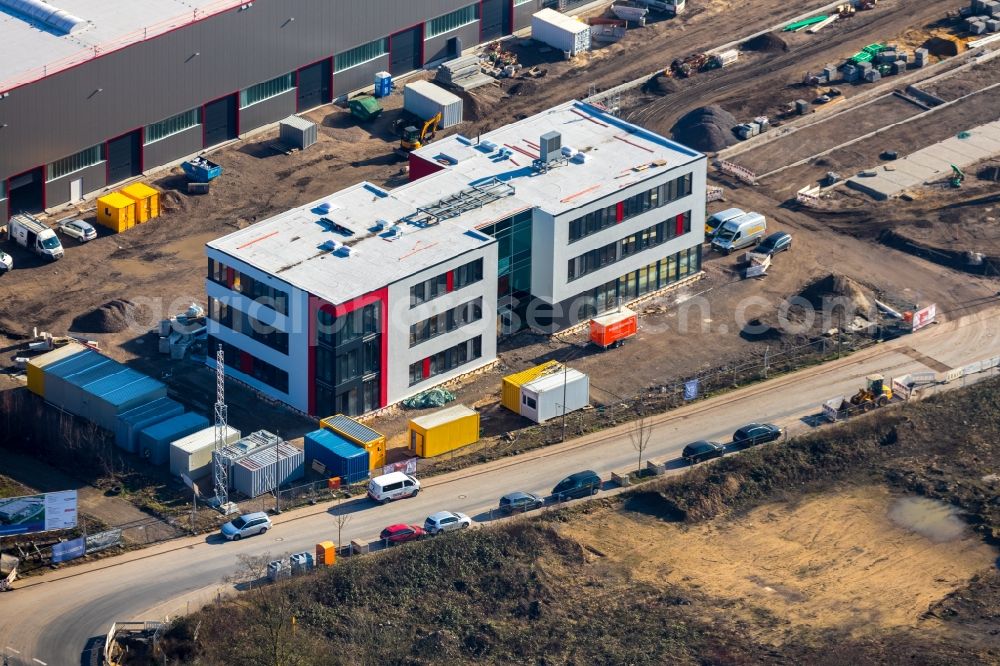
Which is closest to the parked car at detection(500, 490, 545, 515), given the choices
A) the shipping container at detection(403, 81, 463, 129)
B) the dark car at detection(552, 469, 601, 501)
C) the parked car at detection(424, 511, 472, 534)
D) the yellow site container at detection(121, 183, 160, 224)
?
the dark car at detection(552, 469, 601, 501)

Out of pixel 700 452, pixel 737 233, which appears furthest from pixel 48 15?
pixel 700 452

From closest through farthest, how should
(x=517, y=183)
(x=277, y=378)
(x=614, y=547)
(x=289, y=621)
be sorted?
(x=289, y=621), (x=614, y=547), (x=277, y=378), (x=517, y=183)

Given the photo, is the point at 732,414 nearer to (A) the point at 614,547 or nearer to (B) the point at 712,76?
(A) the point at 614,547

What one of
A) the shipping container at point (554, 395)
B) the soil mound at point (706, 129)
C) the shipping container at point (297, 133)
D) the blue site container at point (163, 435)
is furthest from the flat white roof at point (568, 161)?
the blue site container at point (163, 435)

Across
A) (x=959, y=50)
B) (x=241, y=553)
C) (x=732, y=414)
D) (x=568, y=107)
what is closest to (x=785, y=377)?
(x=732, y=414)

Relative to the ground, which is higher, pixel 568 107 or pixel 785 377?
pixel 568 107
